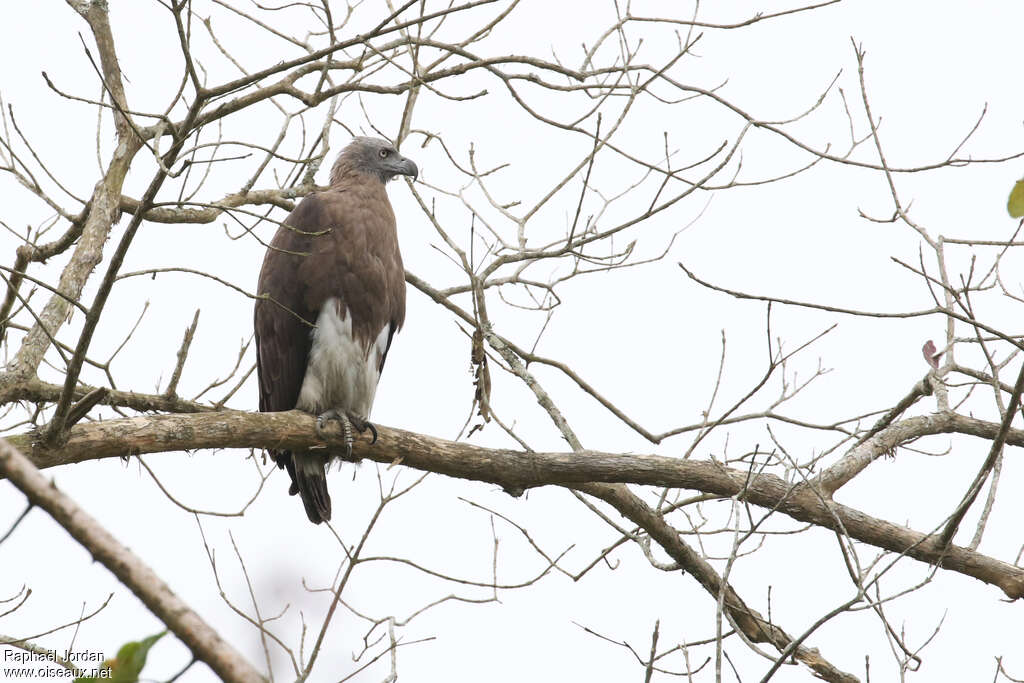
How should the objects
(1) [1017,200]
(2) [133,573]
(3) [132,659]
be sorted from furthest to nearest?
(1) [1017,200], (2) [133,573], (3) [132,659]

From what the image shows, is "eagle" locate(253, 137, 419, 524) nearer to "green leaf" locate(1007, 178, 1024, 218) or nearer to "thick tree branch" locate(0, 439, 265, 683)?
"green leaf" locate(1007, 178, 1024, 218)

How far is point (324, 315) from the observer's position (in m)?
5.01

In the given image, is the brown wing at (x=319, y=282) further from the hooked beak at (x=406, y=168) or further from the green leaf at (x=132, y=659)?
the green leaf at (x=132, y=659)

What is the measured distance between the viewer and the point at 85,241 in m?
4.21

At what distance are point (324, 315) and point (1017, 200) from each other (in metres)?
3.44

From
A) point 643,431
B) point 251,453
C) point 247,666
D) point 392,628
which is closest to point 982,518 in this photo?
point 643,431

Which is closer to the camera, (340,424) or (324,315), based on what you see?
(340,424)

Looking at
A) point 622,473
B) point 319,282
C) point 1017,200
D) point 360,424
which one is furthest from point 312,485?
point 1017,200

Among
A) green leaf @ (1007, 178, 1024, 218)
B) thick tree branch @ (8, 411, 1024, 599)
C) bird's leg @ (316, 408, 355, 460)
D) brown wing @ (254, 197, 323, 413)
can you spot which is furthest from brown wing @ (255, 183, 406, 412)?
green leaf @ (1007, 178, 1024, 218)

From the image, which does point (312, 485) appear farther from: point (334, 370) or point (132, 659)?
point (132, 659)

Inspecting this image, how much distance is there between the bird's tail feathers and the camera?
5.11 m

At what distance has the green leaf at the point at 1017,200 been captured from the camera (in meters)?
2.12

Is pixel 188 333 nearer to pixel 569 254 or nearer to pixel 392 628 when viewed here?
pixel 392 628

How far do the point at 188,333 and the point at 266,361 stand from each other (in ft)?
5.29
